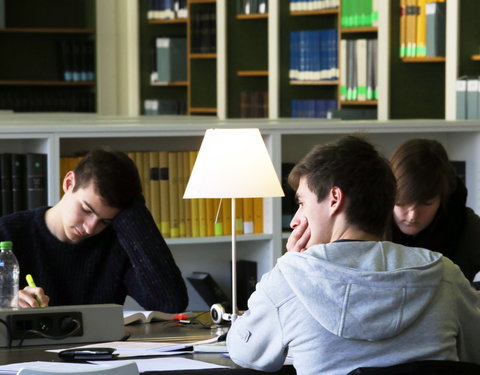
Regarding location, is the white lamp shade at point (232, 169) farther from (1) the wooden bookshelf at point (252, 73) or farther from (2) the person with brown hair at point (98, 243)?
(1) the wooden bookshelf at point (252, 73)

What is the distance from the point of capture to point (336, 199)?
6.40ft

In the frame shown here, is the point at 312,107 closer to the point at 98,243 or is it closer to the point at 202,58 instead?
the point at 202,58

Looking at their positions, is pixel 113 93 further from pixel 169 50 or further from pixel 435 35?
pixel 435 35

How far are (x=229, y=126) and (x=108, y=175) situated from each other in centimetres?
110

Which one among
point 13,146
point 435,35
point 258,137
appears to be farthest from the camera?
point 435,35

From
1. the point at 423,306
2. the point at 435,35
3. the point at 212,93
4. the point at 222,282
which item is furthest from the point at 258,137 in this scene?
the point at 212,93

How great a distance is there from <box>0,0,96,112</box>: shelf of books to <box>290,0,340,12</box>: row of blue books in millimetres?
2661

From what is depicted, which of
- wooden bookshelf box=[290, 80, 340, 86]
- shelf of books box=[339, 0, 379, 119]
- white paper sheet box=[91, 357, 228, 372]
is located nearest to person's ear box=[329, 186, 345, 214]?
white paper sheet box=[91, 357, 228, 372]

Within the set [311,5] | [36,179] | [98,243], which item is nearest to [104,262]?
[98,243]

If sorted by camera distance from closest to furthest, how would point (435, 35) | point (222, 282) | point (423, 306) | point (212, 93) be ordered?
1. point (423, 306)
2. point (222, 282)
3. point (435, 35)
4. point (212, 93)

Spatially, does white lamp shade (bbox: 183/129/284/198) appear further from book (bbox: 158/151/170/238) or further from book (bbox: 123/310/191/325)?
book (bbox: 158/151/170/238)

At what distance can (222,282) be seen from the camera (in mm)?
4141

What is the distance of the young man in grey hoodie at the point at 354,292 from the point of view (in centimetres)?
184

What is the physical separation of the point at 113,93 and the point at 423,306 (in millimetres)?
7288
